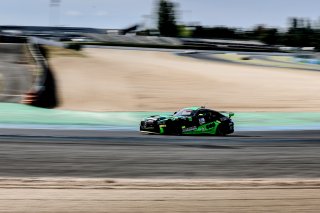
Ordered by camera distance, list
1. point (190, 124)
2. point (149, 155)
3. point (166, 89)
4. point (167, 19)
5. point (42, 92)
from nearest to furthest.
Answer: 1. point (149, 155)
2. point (190, 124)
3. point (42, 92)
4. point (166, 89)
5. point (167, 19)

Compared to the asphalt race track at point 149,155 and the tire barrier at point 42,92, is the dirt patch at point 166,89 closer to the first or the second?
the tire barrier at point 42,92

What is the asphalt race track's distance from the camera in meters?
11.7

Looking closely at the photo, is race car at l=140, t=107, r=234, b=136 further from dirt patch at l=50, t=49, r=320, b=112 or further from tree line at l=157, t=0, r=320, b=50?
tree line at l=157, t=0, r=320, b=50

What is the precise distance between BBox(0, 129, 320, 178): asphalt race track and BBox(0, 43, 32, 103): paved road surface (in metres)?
9.85

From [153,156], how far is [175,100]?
617 inches

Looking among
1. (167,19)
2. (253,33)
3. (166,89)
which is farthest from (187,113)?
(253,33)

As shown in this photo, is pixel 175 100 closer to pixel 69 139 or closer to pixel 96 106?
pixel 96 106

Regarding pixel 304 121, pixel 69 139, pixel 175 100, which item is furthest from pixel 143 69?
pixel 69 139

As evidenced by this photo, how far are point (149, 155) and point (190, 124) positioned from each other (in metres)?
5.23

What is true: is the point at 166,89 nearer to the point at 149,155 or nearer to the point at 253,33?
the point at 149,155

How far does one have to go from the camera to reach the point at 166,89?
105 ft

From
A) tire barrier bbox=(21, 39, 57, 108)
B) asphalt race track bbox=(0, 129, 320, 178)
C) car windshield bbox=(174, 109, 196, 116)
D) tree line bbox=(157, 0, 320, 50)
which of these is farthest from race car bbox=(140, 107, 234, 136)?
tree line bbox=(157, 0, 320, 50)

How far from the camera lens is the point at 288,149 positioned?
51.5ft

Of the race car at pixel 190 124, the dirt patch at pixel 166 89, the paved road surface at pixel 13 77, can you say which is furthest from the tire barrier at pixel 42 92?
the race car at pixel 190 124
